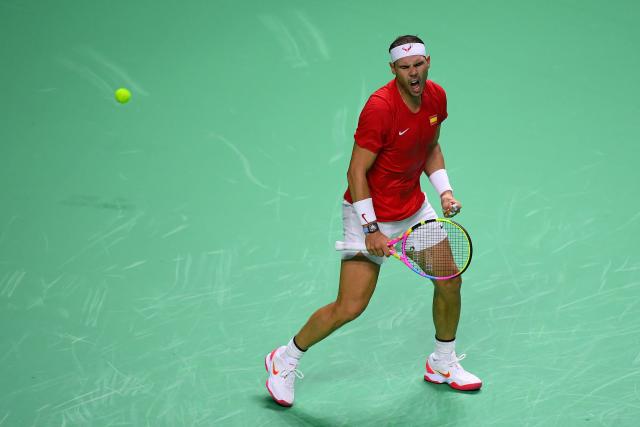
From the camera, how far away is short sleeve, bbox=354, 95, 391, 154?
165 inches

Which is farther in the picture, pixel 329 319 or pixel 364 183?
pixel 329 319

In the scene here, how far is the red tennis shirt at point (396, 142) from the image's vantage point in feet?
13.9

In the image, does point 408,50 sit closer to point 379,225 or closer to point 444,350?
point 379,225

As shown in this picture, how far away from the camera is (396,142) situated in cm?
430

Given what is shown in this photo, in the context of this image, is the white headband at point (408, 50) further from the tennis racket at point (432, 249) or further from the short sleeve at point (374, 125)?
the tennis racket at point (432, 249)

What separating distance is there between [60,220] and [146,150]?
3.22ft

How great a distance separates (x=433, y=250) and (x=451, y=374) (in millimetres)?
659

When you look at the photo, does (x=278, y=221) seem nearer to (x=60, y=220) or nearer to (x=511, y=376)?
(x=60, y=220)

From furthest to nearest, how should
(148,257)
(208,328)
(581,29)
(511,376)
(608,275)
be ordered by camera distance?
(581,29) → (148,257) → (608,275) → (208,328) → (511,376)

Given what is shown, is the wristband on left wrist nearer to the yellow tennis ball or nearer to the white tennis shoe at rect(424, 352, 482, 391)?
the white tennis shoe at rect(424, 352, 482, 391)

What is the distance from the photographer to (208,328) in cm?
525

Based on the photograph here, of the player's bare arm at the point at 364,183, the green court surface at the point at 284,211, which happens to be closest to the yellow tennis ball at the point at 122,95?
the green court surface at the point at 284,211

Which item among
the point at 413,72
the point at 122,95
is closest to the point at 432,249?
the point at 413,72

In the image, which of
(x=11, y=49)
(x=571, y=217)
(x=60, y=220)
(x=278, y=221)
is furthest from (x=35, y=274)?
(x=571, y=217)
